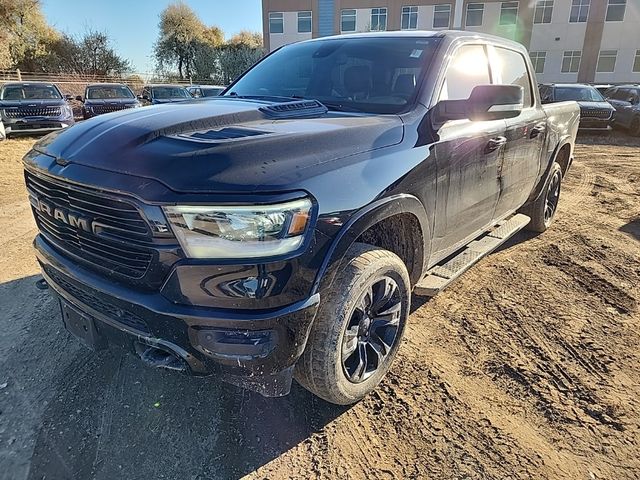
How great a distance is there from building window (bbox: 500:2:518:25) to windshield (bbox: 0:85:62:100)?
3486cm

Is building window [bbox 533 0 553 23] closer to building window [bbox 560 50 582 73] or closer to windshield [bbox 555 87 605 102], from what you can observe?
building window [bbox 560 50 582 73]

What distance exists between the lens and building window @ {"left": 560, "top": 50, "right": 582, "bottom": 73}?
35.8 metres

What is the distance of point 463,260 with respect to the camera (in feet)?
11.3

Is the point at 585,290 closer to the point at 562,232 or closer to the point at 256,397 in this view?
the point at 562,232

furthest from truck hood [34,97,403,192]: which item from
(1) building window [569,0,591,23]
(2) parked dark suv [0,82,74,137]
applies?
(1) building window [569,0,591,23]

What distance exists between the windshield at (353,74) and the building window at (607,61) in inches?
1598

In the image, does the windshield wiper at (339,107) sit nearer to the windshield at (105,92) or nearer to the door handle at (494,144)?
the door handle at (494,144)

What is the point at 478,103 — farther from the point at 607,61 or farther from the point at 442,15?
the point at 607,61

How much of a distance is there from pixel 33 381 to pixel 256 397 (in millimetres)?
1346

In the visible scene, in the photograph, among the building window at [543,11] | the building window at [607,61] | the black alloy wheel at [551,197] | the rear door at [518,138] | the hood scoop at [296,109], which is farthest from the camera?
the building window at [543,11]

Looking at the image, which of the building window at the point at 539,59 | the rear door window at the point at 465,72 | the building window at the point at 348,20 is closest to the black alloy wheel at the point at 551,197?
the rear door window at the point at 465,72

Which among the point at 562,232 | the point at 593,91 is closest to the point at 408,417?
the point at 562,232

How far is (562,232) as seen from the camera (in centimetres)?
547

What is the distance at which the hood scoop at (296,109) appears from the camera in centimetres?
262
